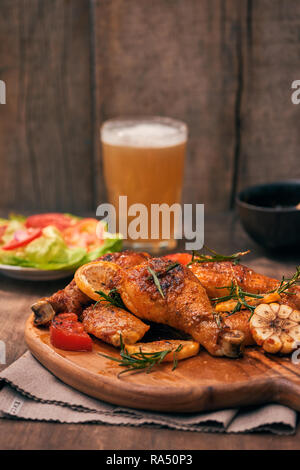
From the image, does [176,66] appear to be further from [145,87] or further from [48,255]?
[48,255]

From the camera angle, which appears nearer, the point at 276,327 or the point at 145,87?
the point at 276,327

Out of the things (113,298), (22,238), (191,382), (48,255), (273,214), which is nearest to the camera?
(191,382)

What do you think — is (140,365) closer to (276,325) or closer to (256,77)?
(276,325)

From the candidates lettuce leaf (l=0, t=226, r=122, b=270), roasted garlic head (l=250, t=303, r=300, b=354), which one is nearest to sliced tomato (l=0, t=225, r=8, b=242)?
lettuce leaf (l=0, t=226, r=122, b=270)

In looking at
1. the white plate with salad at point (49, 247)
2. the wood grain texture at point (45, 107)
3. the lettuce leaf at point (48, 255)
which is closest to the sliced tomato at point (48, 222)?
the white plate with salad at point (49, 247)

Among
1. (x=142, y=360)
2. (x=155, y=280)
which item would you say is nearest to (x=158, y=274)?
(x=155, y=280)

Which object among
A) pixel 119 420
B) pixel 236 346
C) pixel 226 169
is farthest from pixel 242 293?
pixel 226 169
